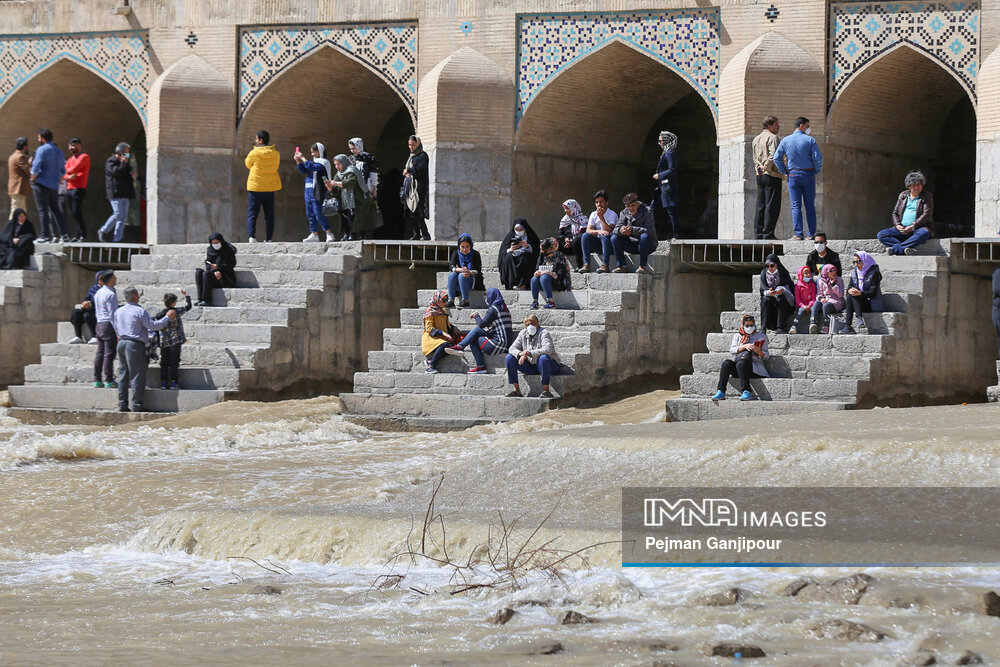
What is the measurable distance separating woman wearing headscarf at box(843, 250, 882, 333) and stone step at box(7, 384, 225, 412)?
5842mm

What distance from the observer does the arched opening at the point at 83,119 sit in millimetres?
18891

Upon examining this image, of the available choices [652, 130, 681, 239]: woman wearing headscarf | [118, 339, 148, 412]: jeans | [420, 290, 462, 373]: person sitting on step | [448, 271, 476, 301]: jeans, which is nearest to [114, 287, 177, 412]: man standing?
[118, 339, 148, 412]: jeans

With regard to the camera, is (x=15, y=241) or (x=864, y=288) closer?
(x=864, y=288)

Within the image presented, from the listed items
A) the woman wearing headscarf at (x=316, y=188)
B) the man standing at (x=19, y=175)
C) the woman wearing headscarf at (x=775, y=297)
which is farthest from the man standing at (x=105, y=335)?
the woman wearing headscarf at (x=775, y=297)


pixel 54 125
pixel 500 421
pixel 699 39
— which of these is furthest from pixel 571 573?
pixel 54 125

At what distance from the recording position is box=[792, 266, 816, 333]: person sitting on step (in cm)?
1253

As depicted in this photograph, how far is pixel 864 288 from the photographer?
40.9 ft

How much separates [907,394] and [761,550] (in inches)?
246

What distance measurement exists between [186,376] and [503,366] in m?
3.18

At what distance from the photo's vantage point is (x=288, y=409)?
520 inches

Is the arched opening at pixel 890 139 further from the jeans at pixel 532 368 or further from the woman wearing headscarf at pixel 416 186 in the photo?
the jeans at pixel 532 368

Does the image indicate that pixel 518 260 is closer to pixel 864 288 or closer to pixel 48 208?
pixel 864 288

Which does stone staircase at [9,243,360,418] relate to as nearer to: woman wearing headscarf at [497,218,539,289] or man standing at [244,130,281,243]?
man standing at [244,130,281,243]

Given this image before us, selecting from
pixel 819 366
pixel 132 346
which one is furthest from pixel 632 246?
pixel 132 346
